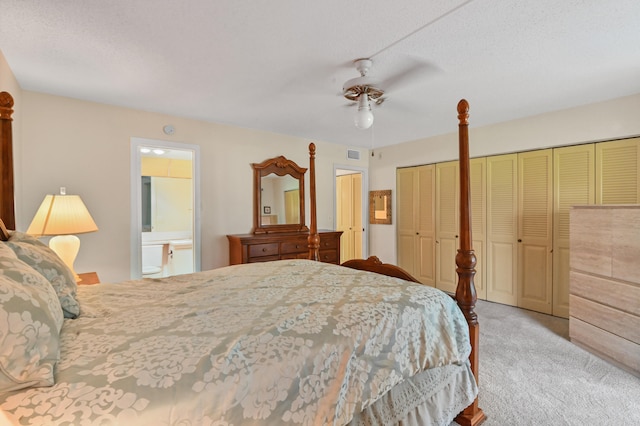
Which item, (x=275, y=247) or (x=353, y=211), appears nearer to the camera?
(x=275, y=247)

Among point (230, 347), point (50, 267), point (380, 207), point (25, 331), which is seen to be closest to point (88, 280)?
point (50, 267)

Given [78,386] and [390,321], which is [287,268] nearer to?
[390,321]

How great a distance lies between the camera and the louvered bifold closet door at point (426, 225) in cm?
472

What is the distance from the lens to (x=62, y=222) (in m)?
2.21

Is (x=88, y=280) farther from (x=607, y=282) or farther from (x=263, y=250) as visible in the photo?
(x=607, y=282)

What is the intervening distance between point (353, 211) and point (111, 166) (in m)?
4.05

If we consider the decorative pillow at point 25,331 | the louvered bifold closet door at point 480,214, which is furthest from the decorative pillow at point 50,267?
the louvered bifold closet door at point 480,214

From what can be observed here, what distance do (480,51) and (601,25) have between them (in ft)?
2.08

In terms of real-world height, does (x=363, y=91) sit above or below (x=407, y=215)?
above

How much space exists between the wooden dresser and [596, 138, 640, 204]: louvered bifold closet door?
305 centimetres

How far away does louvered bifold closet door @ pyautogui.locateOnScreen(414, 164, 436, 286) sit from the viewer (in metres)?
4.72

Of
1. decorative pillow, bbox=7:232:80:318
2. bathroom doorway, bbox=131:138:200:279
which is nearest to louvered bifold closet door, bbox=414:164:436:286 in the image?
bathroom doorway, bbox=131:138:200:279

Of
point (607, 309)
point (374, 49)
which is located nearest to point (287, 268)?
point (374, 49)

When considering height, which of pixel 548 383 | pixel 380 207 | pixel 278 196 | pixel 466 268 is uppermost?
pixel 278 196
